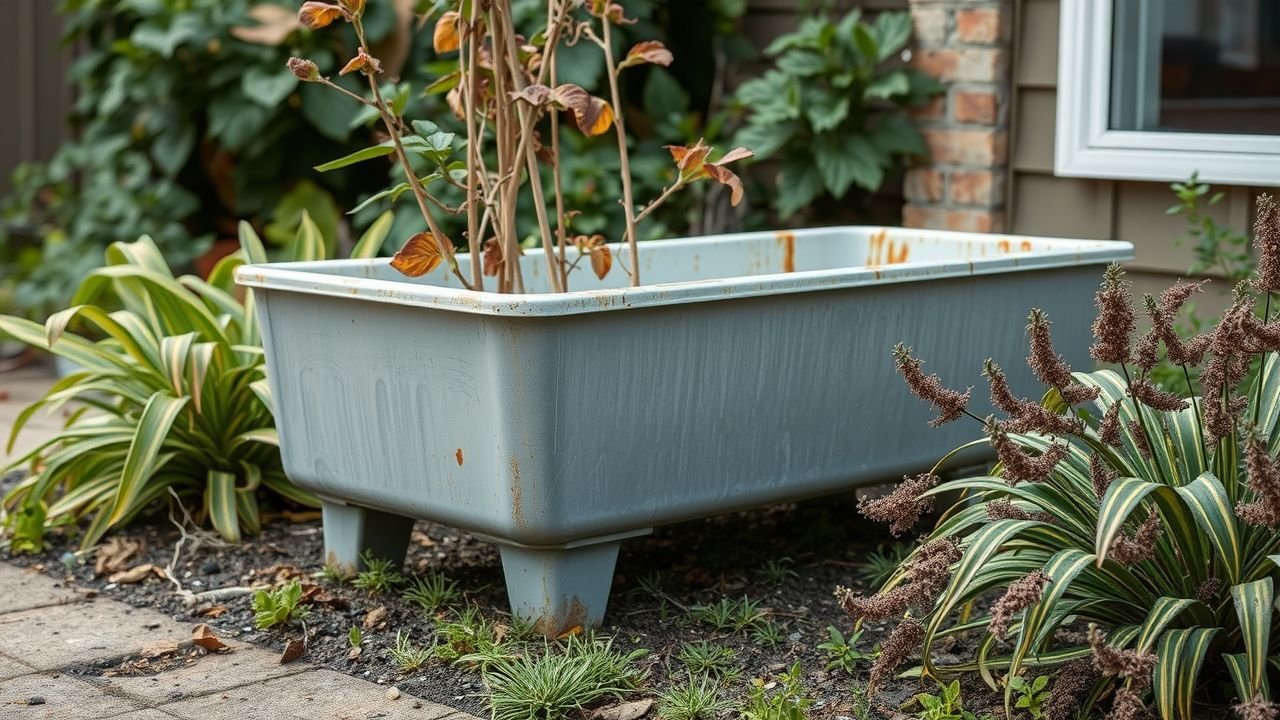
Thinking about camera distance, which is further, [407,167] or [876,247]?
[876,247]

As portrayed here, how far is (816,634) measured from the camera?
2477 mm

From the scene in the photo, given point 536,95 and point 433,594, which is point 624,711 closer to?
point 433,594

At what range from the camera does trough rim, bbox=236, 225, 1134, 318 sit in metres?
2.25

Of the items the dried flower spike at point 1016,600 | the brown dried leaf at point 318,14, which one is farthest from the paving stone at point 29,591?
the dried flower spike at point 1016,600

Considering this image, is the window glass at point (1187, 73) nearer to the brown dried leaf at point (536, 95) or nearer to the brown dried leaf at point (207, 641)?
the brown dried leaf at point (536, 95)

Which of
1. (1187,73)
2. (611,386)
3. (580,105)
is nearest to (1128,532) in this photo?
(611,386)

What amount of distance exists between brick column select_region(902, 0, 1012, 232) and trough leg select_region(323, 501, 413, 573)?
69.7 inches

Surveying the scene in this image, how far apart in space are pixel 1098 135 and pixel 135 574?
235 centimetres

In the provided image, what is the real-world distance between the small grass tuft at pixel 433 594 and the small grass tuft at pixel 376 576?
0.04m

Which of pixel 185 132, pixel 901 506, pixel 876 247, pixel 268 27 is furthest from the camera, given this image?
pixel 185 132

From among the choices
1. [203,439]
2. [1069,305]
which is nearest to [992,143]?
[1069,305]

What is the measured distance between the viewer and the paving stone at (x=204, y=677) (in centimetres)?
225

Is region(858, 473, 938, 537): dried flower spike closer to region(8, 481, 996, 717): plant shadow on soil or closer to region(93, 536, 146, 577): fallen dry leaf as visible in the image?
region(8, 481, 996, 717): plant shadow on soil

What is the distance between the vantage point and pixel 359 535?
2.73 m
